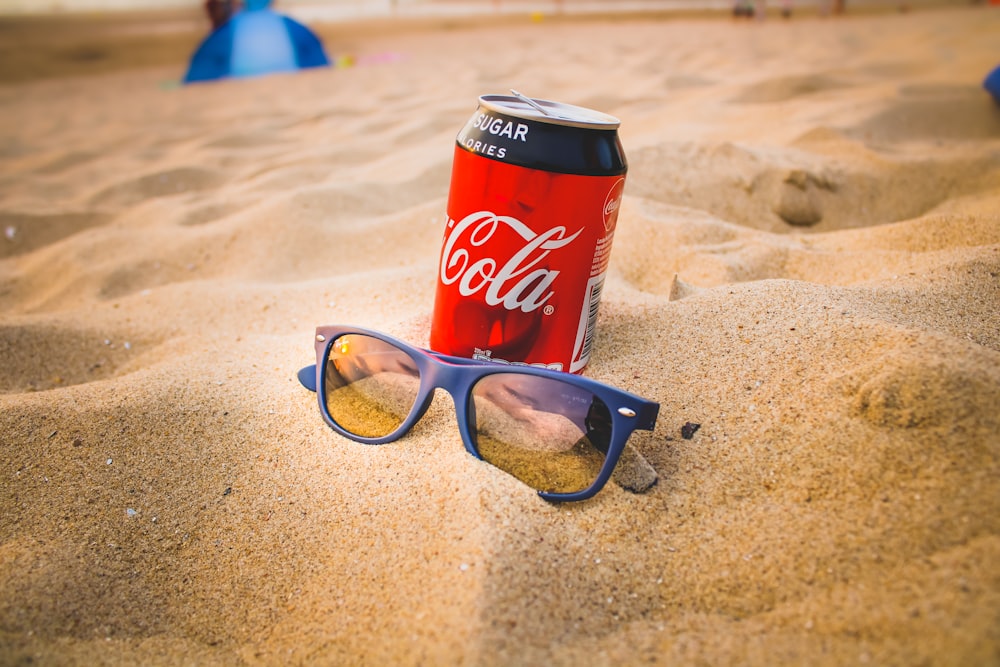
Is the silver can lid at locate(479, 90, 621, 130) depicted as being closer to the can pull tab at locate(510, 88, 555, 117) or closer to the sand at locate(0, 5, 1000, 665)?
the can pull tab at locate(510, 88, 555, 117)

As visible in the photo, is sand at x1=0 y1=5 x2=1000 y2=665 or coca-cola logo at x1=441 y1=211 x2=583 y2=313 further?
coca-cola logo at x1=441 y1=211 x2=583 y2=313

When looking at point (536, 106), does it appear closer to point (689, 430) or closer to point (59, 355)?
point (689, 430)

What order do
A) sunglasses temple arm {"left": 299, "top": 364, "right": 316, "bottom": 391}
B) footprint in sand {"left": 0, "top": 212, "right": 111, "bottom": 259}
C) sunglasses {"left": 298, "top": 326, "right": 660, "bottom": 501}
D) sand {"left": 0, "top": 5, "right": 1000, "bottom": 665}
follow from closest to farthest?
sand {"left": 0, "top": 5, "right": 1000, "bottom": 665} → sunglasses {"left": 298, "top": 326, "right": 660, "bottom": 501} → sunglasses temple arm {"left": 299, "top": 364, "right": 316, "bottom": 391} → footprint in sand {"left": 0, "top": 212, "right": 111, "bottom": 259}

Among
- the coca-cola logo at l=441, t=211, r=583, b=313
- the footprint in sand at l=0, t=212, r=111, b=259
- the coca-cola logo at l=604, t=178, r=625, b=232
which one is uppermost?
the coca-cola logo at l=604, t=178, r=625, b=232

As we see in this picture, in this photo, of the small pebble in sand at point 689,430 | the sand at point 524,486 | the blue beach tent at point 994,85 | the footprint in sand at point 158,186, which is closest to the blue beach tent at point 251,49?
the footprint in sand at point 158,186

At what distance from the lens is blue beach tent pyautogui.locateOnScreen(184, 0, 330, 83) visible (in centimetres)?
530

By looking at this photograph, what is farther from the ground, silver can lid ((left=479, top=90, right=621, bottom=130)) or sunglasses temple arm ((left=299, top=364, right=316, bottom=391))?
silver can lid ((left=479, top=90, right=621, bottom=130))

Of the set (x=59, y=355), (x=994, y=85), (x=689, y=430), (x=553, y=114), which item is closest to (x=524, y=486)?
(x=689, y=430)

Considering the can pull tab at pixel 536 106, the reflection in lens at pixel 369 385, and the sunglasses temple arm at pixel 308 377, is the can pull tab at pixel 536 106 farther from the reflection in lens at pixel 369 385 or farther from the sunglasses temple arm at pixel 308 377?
the sunglasses temple arm at pixel 308 377

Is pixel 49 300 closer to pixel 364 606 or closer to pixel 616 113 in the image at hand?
pixel 364 606

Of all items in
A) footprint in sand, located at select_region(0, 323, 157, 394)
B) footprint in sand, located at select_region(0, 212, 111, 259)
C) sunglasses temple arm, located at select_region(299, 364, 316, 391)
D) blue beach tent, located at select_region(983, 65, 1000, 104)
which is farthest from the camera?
blue beach tent, located at select_region(983, 65, 1000, 104)

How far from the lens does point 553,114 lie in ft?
3.25

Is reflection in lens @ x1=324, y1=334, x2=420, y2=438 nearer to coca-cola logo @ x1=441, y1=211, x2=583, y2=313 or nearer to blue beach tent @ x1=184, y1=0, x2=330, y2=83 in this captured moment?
coca-cola logo @ x1=441, y1=211, x2=583, y2=313

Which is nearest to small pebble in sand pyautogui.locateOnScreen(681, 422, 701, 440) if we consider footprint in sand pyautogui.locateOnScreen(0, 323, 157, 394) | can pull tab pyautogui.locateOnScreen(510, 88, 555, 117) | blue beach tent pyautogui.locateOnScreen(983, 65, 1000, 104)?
can pull tab pyautogui.locateOnScreen(510, 88, 555, 117)
